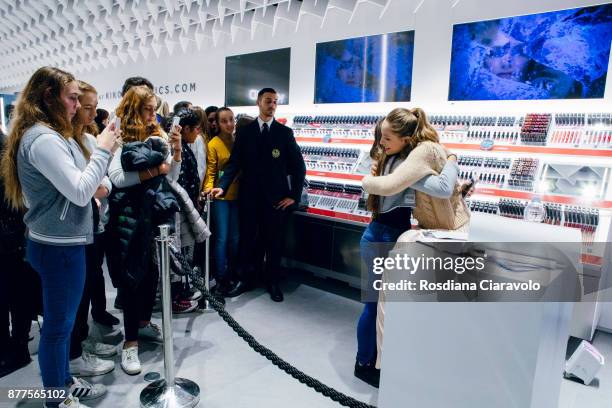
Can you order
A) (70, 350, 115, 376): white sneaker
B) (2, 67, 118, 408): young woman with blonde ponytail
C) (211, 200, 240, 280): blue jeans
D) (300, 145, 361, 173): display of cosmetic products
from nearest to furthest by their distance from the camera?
1. (2, 67, 118, 408): young woman with blonde ponytail
2. (70, 350, 115, 376): white sneaker
3. (211, 200, 240, 280): blue jeans
4. (300, 145, 361, 173): display of cosmetic products

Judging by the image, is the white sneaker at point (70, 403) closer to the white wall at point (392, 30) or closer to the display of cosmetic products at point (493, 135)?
the display of cosmetic products at point (493, 135)

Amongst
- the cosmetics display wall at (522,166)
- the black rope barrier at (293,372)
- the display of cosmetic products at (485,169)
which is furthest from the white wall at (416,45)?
the black rope barrier at (293,372)

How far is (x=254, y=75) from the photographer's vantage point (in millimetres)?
5109

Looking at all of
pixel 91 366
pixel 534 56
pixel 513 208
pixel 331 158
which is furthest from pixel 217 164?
pixel 534 56

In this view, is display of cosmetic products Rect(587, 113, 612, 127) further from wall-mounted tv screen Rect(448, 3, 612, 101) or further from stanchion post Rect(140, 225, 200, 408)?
stanchion post Rect(140, 225, 200, 408)

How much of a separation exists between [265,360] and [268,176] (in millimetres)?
1608

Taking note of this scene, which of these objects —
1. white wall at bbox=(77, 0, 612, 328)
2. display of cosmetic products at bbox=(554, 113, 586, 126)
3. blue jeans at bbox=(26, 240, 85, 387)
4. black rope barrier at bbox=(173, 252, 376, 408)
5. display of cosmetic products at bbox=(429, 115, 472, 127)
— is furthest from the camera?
display of cosmetic products at bbox=(429, 115, 472, 127)

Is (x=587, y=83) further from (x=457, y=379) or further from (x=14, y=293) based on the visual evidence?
(x=14, y=293)

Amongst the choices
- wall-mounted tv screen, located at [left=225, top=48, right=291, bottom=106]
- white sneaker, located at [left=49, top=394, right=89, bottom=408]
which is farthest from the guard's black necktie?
white sneaker, located at [left=49, top=394, right=89, bottom=408]

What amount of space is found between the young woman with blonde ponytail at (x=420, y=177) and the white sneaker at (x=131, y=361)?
4.74ft

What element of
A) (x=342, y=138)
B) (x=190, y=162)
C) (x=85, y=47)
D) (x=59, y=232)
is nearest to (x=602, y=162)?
(x=342, y=138)

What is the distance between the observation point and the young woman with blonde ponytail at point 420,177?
6.84ft

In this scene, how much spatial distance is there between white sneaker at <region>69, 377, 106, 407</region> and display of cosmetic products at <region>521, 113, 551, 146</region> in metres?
3.26

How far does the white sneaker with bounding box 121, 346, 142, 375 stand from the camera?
2.53 meters
